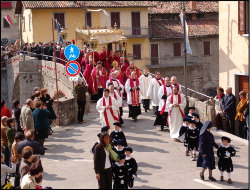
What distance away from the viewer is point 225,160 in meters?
11.6

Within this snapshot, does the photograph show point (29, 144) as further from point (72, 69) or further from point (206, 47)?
point (206, 47)

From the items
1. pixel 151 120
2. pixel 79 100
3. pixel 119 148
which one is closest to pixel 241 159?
pixel 119 148

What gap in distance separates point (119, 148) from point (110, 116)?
364 cm

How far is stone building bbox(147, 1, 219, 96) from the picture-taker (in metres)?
47.0

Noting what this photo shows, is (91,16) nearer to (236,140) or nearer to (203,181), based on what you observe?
(236,140)

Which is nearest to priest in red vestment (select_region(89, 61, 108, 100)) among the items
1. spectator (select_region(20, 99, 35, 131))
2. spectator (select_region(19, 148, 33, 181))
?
spectator (select_region(20, 99, 35, 131))

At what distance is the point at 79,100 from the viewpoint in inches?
706

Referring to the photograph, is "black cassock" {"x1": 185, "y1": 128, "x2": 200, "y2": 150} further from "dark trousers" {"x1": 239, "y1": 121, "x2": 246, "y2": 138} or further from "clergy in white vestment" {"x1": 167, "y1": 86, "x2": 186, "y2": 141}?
"dark trousers" {"x1": 239, "y1": 121, "x2": 246, "y2": 138}

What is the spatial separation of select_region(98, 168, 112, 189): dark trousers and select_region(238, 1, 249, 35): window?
9.03 metres

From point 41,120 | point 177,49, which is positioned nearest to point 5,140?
point 41,120

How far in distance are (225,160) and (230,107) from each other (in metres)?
5.08

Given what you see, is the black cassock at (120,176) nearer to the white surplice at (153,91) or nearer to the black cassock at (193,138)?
the black cassock at (193,138)

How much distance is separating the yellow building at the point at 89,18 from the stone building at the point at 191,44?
1020 millimetres

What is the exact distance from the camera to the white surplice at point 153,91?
1859 centimetres
